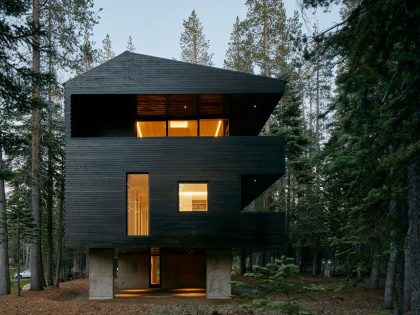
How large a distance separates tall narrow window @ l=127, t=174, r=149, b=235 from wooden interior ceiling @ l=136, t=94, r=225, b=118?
10.6 ft

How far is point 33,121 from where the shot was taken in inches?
760

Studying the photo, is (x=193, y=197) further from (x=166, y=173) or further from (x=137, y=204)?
(x=137, y=204)

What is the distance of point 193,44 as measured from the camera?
1455 inches

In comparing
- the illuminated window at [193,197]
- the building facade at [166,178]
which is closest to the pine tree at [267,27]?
the building facade at [166,178]

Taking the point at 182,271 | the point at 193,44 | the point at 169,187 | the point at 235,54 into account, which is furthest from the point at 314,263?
the point at 193,44

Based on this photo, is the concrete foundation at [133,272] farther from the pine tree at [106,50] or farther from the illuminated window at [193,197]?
the pine tree at [106,50]

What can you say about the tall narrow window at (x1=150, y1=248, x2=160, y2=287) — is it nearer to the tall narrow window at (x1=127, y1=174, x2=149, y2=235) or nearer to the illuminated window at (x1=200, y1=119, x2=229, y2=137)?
the tall narrow window at (x1=127, y1=174, x2=149, y2=235)

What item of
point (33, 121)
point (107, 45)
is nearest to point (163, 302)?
point (33, 121)

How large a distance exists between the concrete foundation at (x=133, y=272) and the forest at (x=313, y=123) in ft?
12.5

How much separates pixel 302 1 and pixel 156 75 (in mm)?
10285

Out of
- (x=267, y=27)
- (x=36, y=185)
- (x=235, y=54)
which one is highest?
(x=235, y=54)

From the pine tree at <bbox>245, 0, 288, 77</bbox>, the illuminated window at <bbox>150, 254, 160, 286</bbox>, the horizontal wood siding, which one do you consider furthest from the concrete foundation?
the pine tree at <bbox>245, 0, 288, 77</bbox>

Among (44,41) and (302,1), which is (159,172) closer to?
(44,41)

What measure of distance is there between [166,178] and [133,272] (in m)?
7.47
